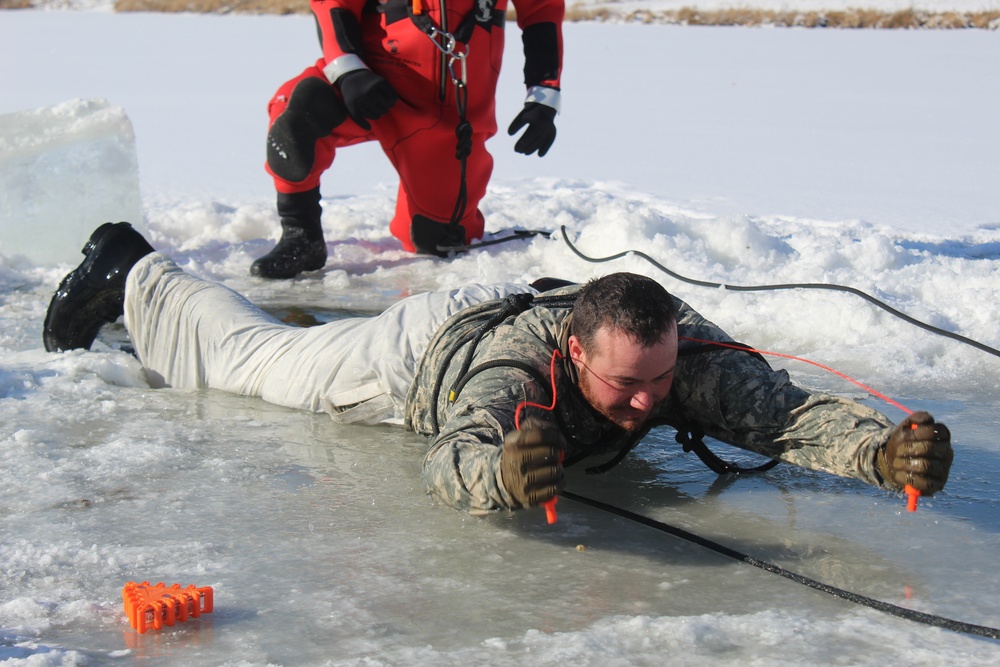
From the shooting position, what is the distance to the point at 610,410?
243 cm

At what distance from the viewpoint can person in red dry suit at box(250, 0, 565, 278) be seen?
15.1 feet

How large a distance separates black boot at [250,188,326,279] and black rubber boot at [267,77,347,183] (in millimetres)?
132

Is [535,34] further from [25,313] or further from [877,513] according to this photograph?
[877,513]

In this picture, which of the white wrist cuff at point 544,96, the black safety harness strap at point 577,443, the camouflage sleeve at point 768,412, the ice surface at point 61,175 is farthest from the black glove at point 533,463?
the ice surface at point 61,175

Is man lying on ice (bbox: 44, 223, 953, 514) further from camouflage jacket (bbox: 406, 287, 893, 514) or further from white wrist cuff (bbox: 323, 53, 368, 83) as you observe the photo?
white wrist cuff (bbox: 323, 53, 368, 83)

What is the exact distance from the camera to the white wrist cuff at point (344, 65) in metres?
4.53

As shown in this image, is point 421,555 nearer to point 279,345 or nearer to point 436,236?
point 279,345

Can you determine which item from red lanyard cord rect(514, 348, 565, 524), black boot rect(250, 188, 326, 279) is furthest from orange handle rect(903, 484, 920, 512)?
black boot rect(250, 188, 326, 279)

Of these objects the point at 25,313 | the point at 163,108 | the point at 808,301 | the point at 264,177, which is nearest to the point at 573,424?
the point at 808,301

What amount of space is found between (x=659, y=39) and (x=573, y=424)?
13.3m

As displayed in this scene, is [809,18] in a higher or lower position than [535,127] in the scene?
higher

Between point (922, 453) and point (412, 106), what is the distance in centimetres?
313

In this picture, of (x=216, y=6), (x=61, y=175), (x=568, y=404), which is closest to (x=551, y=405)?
(x=568, y=404)

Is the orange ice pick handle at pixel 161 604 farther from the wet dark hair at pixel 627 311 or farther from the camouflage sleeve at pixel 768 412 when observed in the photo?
the camouflage sleeve at pixel 768 412
